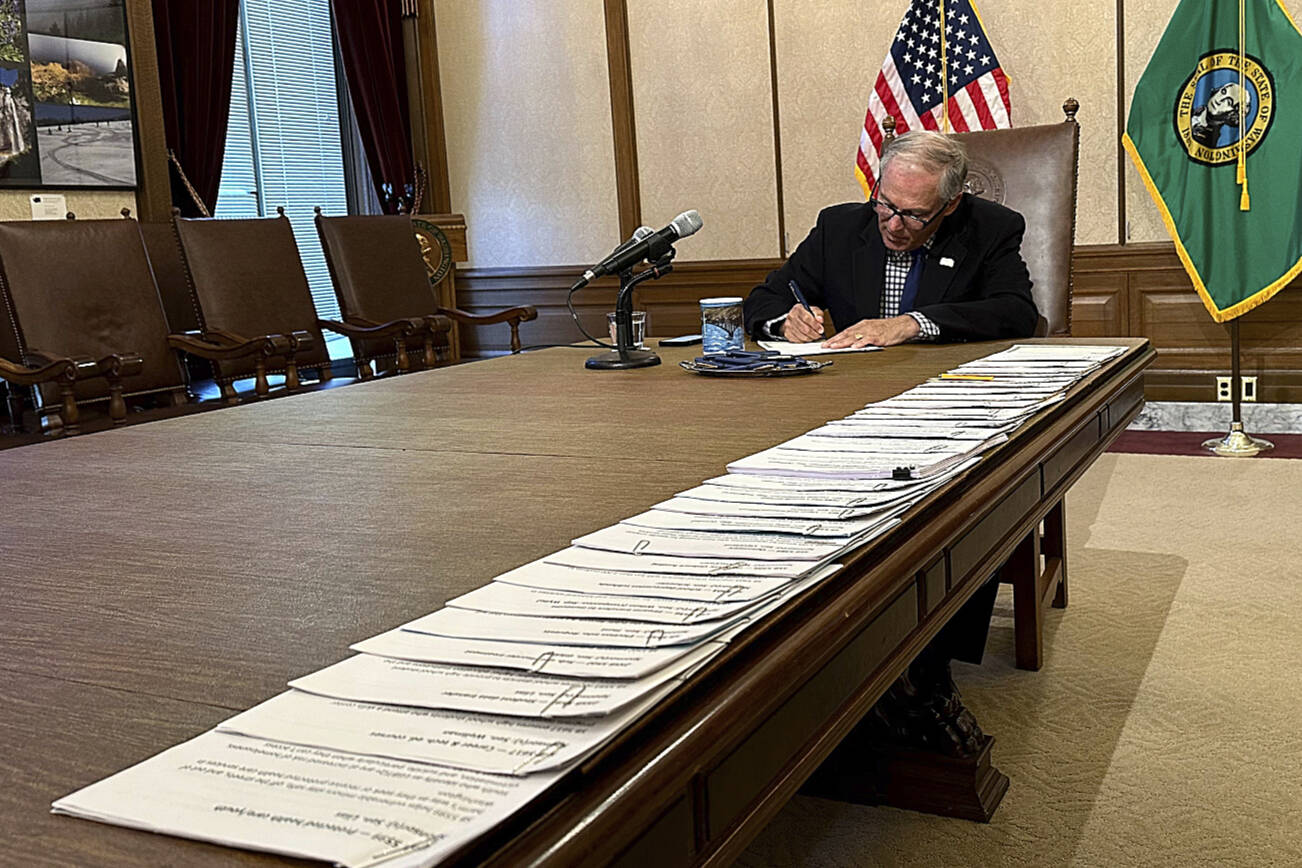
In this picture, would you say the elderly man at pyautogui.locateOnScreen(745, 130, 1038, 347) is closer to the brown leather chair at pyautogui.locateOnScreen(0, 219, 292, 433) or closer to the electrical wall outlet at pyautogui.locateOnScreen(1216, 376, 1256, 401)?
the brown leather chair at pyautogui.locateOnScreen(0, 219, 292, 433)

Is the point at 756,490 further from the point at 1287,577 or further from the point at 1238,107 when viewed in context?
the point at 1238,107

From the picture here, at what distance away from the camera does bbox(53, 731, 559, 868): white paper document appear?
22.8 inches

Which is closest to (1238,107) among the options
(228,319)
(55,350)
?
(228,319)

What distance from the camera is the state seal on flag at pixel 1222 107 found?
4668mm

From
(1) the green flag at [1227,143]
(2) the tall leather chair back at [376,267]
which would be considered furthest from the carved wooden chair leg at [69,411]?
(1) the green flag at [1227,143]

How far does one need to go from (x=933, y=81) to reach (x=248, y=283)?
10.1 ft

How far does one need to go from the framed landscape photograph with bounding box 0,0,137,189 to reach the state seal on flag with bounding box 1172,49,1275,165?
4.45m

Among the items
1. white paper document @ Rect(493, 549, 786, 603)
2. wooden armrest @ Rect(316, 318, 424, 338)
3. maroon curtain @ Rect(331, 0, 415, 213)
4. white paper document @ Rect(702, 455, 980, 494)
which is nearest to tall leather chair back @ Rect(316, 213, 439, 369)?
wooden armrest @ Rect(316, 318, 424, 338)

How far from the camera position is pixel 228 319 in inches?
189

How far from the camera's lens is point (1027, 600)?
102 inches

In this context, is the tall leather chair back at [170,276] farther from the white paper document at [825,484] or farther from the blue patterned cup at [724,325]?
the white paper document at [825,484]

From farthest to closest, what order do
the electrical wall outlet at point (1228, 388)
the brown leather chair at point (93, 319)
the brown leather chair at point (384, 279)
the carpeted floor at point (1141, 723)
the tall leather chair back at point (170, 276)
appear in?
1. the brown leather chair at point (384, 279)
2. the electrical wall outlet at point (1228, 388)
3. the tall leather chair back at point (170, 276)
4. the brown leather chair at point (93, 319)
5. the carpeted floor at point (1141, 723)

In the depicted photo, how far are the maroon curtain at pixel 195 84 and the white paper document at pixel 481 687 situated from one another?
547 cm

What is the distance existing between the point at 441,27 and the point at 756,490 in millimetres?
6534
